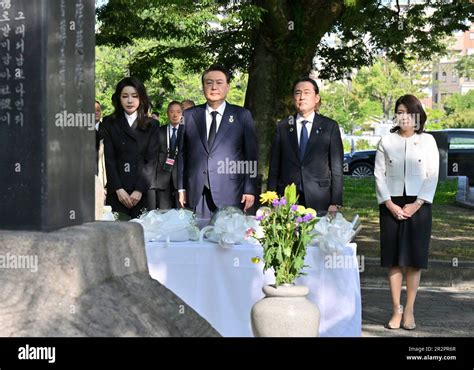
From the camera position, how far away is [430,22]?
17.8m

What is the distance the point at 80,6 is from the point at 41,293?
1532 millimetres

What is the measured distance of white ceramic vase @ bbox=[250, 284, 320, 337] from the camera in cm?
646

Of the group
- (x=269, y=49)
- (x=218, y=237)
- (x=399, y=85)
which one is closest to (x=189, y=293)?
(x=218, y=237)

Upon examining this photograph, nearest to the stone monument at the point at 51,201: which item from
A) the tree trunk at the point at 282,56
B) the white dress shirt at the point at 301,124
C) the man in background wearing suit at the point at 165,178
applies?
the white dress shirt at the point at 301,124

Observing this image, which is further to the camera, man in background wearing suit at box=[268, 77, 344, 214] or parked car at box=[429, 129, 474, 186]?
parked car at box=[429, 129, 474, 186]

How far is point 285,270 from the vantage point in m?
6.77

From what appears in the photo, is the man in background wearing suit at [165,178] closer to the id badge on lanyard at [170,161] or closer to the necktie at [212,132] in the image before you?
the id badge on lanyard at [170,161]

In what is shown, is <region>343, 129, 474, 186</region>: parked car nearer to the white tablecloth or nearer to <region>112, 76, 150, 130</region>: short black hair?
<region>112, 76, 150, 130</region>: short black hair

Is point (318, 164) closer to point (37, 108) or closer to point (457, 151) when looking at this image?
point (37, 108)

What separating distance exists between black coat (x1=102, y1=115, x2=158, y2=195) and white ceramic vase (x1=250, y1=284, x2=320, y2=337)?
301 centimetres

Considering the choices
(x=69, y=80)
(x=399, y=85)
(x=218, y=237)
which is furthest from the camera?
(x=399, y=85)

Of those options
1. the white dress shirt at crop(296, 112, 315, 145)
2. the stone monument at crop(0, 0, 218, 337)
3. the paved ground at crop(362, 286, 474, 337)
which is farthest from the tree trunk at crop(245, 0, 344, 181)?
the stone monument at crop(0, 0, 218, 337)

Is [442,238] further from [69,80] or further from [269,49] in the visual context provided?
[69,80]

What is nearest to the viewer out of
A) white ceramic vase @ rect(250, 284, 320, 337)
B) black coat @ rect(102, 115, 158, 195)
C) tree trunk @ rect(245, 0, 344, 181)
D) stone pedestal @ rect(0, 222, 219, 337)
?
stone pedestal @ rect(0, 222, 219, 337)
